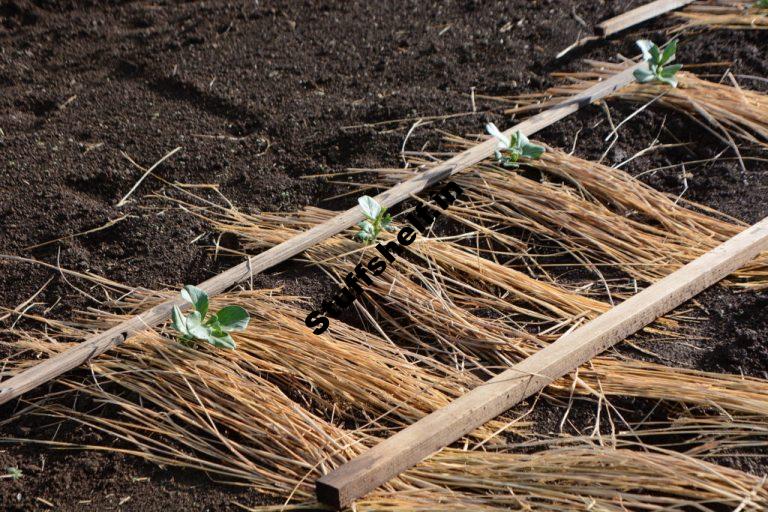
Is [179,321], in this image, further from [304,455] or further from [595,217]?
[595,217]

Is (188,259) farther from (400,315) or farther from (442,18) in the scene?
(442,18)

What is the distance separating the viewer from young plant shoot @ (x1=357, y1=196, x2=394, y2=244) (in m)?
3.12

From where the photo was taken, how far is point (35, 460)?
2535 millimetres

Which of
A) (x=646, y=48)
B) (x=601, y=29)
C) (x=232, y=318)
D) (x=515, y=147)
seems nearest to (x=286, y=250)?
(x=232, y=318)

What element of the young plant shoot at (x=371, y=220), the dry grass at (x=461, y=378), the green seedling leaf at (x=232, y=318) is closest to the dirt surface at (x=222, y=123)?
the dry grass at (x=461, y=378)

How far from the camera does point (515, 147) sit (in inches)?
138


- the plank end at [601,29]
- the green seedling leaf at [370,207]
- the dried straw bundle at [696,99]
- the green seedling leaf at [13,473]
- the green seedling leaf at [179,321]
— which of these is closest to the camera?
the green seedling leaf at [13,473]

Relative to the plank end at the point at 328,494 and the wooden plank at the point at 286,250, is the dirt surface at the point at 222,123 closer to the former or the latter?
the wooden plank at the point at 286,250

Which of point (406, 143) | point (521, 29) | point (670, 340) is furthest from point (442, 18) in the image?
point (670, 340)

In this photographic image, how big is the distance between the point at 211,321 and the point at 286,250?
1.59ft

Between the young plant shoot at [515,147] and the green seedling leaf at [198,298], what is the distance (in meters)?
1.30

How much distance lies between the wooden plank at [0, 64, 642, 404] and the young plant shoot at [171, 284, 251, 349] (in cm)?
17

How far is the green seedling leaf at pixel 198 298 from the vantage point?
108 inches

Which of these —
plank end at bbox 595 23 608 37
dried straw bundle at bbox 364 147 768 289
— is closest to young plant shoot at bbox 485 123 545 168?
dried straw bundle at bbox 364 147 768 289
